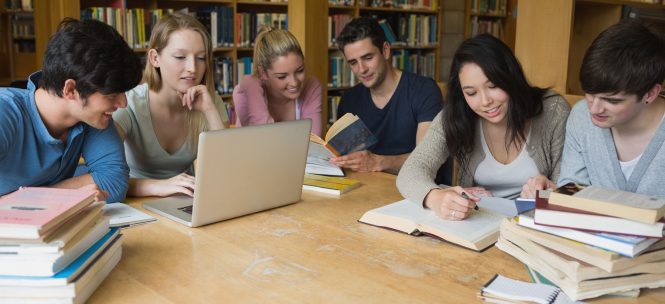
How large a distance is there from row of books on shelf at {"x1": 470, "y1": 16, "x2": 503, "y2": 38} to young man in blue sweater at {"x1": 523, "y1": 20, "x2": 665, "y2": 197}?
15.5ft

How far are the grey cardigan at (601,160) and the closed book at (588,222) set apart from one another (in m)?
0.48

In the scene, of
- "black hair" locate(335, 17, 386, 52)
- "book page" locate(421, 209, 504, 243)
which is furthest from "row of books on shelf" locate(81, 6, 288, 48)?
"book page" locate(421, 209, 504, 243)

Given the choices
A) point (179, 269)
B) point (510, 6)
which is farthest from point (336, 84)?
point (179, 269)

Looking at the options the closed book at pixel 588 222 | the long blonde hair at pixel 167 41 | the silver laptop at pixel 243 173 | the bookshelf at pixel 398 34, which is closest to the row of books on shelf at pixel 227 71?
the bookshelf at pixel 398 34

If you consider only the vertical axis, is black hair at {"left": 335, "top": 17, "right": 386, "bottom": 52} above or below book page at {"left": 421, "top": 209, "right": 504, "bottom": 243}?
above

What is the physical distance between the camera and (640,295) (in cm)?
101

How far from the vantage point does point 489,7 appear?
20.8ft

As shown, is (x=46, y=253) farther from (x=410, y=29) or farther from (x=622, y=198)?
(x=410, y=29)

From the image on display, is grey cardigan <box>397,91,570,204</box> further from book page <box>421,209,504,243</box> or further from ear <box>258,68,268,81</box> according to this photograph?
ear <box>258,68,268,81</box>

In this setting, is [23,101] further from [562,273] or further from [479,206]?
[562,273]

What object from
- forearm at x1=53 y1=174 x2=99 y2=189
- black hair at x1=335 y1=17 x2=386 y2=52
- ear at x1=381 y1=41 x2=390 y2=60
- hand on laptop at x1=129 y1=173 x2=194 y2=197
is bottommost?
hand on laptop at x1=129 y1=173 x2=194 y2=197

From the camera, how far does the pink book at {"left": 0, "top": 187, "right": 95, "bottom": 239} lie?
917 millimetres

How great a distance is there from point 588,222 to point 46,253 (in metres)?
0.91

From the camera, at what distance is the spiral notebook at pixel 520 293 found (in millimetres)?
985
